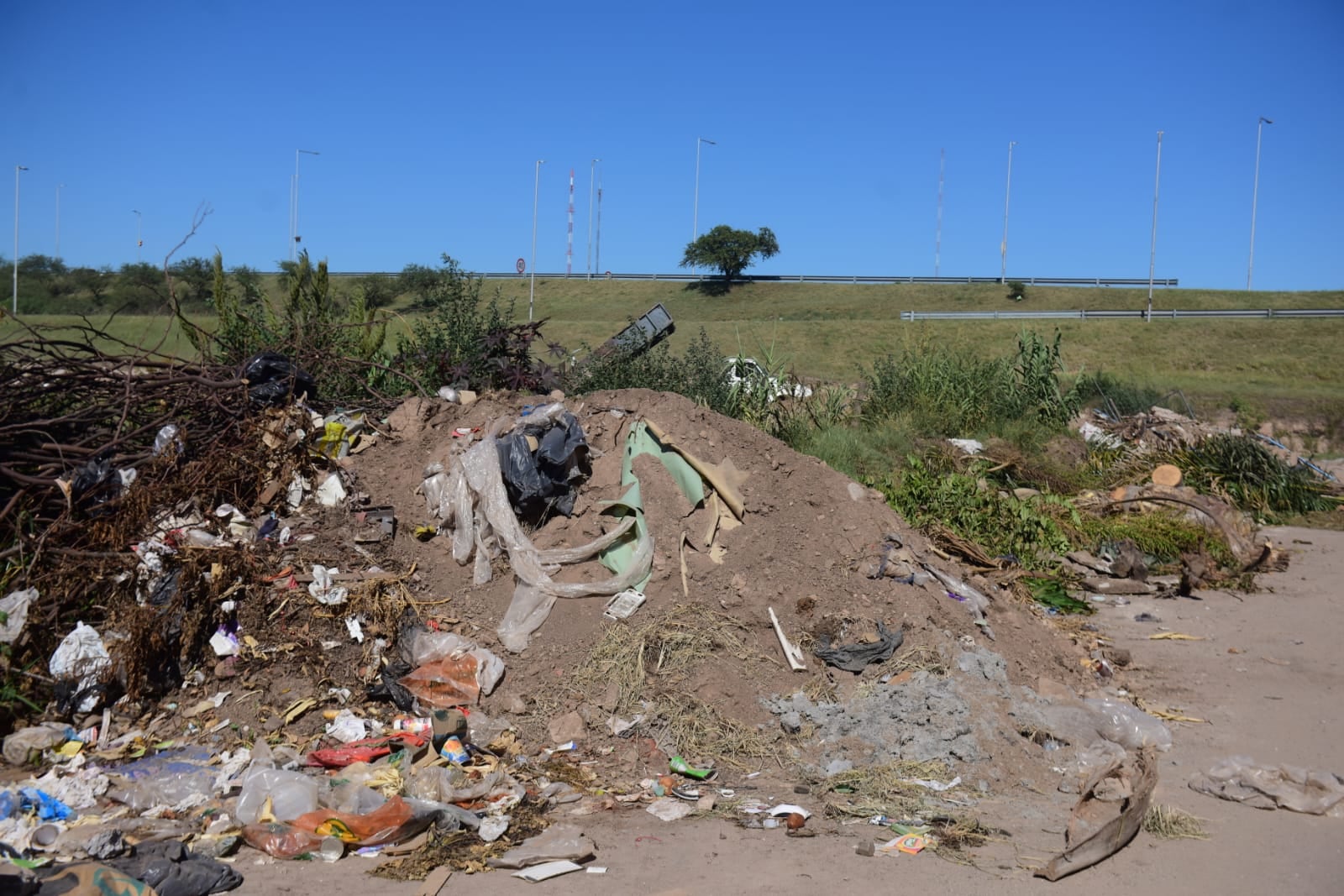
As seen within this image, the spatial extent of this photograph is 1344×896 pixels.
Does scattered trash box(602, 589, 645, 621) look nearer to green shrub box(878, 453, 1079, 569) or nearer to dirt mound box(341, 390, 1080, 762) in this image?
dirt mound box(341, 390, 1080, 762)

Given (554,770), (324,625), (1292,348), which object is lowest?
(554,770)

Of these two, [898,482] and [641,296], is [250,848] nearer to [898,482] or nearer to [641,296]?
[898,482]

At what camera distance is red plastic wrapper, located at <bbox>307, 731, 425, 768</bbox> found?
15.5 feet

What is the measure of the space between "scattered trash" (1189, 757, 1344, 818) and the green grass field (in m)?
10.2

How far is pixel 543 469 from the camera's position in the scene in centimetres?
646

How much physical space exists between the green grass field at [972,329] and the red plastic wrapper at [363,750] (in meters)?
10.4

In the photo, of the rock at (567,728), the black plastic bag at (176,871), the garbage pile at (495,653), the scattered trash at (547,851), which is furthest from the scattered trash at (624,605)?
the black plastic bag at (176,871)

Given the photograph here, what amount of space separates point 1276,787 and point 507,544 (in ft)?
14.3

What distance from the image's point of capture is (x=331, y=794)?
4305 millimetres

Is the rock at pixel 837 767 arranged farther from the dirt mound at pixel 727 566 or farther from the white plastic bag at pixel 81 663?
the white plastic bag at pixel 81 663

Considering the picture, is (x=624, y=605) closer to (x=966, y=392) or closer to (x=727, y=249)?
(x=966, y=392)

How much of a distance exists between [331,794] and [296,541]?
225 centimetres

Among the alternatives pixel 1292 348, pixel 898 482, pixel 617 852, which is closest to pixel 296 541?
pixel 617 852

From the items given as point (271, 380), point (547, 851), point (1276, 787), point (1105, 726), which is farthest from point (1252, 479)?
point (547, 851)
